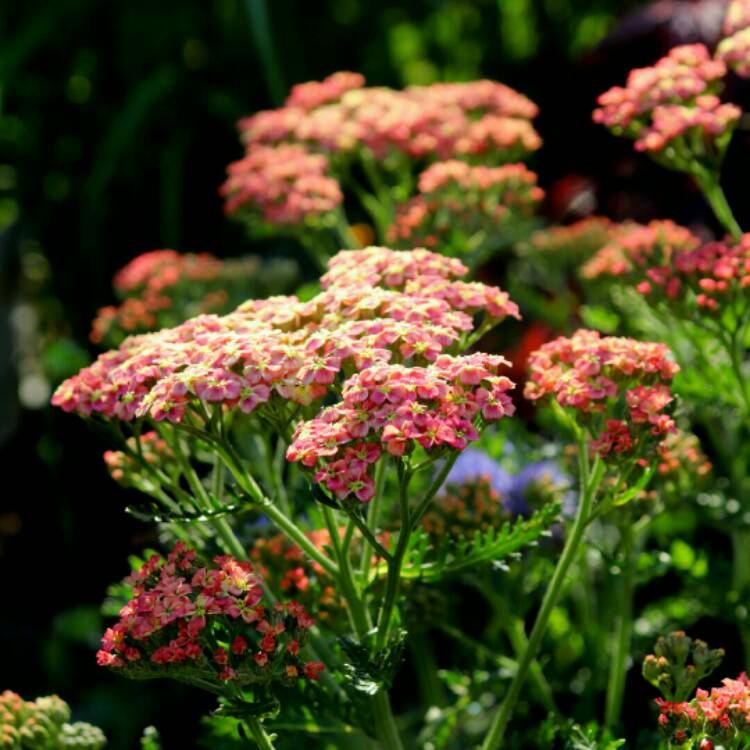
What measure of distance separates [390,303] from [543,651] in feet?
3.89

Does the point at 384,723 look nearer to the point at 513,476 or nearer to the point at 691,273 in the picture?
the point at 691,273

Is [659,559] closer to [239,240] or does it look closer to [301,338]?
[301,338]

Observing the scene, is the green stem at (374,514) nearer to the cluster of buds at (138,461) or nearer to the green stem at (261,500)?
the green stem at (261,500)

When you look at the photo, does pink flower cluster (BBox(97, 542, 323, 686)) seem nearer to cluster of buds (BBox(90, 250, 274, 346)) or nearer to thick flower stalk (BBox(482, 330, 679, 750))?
thick flower stalk (BBox(482, 330, 679, 750))

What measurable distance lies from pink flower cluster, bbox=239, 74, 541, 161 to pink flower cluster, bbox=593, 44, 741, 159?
494 mm

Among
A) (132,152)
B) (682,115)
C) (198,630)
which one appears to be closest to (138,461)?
(198,630)

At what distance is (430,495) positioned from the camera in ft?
5.39

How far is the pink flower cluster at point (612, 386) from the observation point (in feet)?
5.88

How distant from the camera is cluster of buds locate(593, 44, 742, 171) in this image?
2.27 metres

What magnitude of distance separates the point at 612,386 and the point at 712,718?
468 mm

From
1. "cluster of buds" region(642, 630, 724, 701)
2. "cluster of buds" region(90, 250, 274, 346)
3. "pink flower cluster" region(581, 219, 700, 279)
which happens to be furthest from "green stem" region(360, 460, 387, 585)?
"cluster of buds" region(90, 250, 274, 346)

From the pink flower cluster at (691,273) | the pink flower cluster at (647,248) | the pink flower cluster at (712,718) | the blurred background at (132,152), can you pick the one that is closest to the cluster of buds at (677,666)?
the pink flower cluster at (712,718)

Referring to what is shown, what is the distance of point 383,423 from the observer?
1.53 meters

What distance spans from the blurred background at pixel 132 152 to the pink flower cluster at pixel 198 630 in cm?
182
